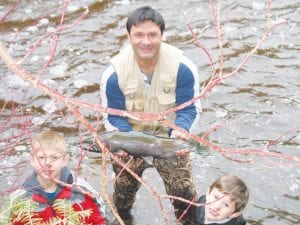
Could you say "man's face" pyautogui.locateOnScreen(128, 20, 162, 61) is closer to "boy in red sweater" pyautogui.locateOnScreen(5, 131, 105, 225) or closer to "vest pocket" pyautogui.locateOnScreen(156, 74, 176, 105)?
"vest pocket" pyautogui.locateOnScreen(156, 74, 176, 105)

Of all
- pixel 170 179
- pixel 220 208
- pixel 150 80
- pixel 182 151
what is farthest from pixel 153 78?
pixel 220 208

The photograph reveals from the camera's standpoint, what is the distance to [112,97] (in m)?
3.76

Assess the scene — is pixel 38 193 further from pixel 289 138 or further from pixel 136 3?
pixel 136 3

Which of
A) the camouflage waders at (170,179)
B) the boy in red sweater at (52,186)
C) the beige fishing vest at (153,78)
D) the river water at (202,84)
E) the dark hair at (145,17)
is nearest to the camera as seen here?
the boy in red sweater at (52,186)

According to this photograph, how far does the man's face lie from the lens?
349 cm

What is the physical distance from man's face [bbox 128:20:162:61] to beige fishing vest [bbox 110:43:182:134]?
0.14 meters

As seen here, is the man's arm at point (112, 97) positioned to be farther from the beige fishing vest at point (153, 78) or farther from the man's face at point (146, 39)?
the man's face at point (146, 39)

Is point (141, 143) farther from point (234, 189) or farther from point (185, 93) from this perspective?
point (234, 189)

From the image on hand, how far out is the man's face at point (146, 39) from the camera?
11.5 feet

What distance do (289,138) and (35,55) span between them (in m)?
3.78

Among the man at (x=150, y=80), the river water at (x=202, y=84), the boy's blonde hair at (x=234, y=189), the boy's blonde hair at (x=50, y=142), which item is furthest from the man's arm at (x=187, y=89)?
the boy's blonde hair at (x=50, y=142)

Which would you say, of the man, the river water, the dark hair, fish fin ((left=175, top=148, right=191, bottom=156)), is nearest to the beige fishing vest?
the man

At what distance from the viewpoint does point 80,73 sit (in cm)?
705

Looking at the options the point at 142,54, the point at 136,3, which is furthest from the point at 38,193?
the point at 136,3
